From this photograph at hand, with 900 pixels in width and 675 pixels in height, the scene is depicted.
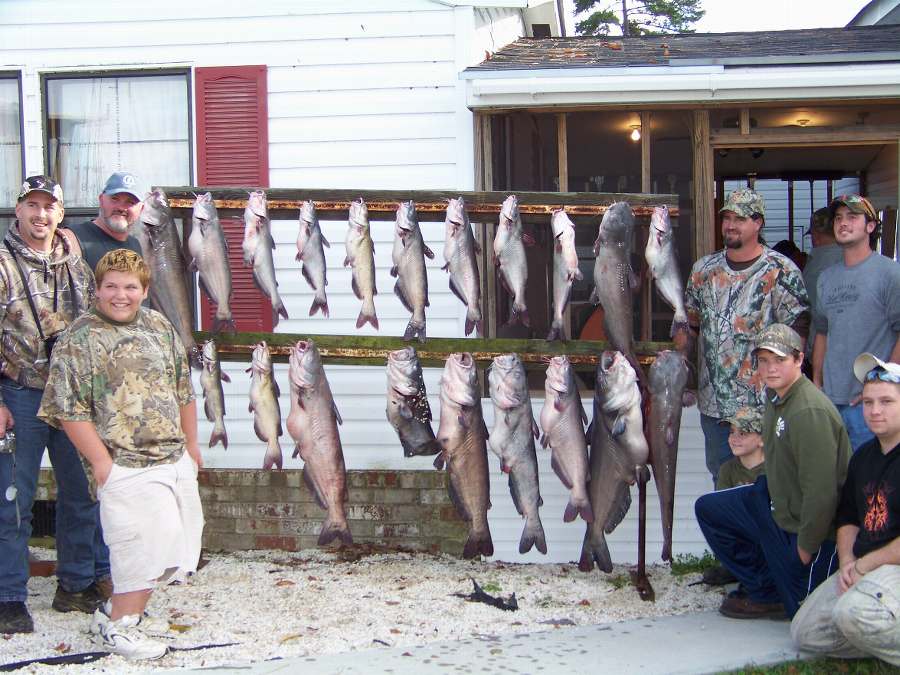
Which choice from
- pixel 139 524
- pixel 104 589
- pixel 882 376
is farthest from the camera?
pixel 104 589

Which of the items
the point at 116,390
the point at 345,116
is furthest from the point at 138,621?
the point at 345,116

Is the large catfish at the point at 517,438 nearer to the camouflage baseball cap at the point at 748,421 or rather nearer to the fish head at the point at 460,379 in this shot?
the fish head at the point at 460,379

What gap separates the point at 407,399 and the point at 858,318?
2347 mm

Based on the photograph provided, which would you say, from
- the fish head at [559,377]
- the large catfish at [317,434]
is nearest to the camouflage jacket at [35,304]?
the large catfish at [317,434]

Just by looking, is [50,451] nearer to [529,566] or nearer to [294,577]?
[294,577]

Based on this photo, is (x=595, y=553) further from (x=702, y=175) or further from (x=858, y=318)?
(x=702, y=175)

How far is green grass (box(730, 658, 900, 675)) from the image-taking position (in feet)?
13.3

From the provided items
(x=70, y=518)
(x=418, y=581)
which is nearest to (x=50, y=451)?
(x=70, y=518)

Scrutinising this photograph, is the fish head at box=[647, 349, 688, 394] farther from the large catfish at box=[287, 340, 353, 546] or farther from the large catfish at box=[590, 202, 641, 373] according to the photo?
the large catfish at box=[287, 340, 353, 546]

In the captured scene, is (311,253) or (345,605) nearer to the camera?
(345,605)

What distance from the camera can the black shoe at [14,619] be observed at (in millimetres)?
4562

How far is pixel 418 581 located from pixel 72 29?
4.25 meters

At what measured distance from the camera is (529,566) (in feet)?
20.4

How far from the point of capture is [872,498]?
4.03 metres
